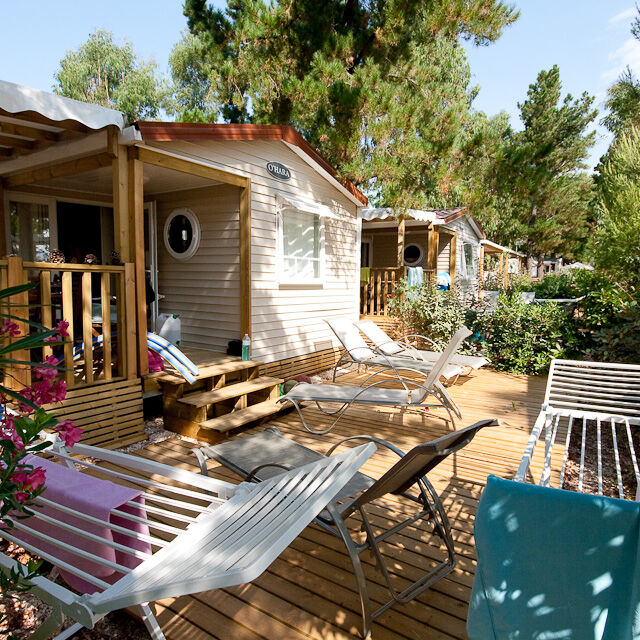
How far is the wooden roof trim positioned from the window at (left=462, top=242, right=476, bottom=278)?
10611 millimetres

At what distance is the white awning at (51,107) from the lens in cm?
337

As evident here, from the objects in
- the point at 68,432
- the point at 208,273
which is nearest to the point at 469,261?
the point at 208,273

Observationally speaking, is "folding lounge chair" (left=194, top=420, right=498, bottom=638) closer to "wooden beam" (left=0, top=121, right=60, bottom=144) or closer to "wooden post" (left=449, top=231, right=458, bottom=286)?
"wooden beam" (left=0, top=121, right=60, bottom=144)

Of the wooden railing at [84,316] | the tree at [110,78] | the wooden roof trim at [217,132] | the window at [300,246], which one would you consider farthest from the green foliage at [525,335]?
the tree at [110,78]

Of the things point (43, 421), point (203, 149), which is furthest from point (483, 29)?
point (43, 421)

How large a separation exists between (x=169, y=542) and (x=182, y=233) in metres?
5.53

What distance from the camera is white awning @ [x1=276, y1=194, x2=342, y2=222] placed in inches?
265

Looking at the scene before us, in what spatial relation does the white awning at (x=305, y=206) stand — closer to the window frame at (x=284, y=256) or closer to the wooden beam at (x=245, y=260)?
the window frame at (x=284, y=256)

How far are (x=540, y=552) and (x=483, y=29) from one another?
10299mm

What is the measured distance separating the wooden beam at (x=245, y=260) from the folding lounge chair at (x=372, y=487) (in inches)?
117

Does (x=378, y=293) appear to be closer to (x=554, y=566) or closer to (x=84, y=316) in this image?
(x=84, y=316)

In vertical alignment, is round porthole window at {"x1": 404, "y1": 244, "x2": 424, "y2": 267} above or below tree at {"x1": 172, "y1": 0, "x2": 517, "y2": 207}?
below

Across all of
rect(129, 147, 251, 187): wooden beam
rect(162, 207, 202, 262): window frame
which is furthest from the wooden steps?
rect(129, 147, 251, 187): wooden beam

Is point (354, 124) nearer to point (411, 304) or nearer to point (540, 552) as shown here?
point (411, 304)
